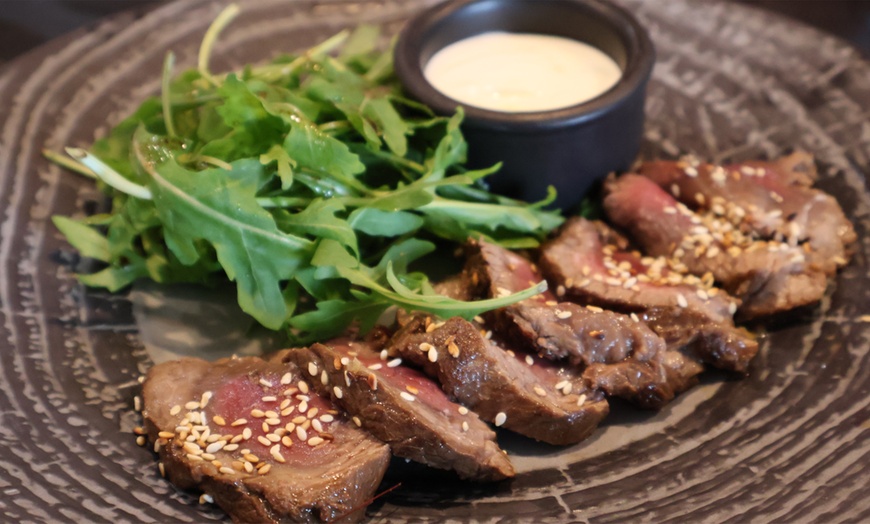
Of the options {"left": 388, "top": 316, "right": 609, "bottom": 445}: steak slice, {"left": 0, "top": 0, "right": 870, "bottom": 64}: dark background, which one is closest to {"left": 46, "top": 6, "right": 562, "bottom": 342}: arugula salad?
{"left": 388, "top": 316, "right": 609, "bottom": 445}: steak slice

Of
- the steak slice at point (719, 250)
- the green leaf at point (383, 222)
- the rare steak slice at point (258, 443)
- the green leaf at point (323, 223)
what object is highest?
the green leaf at point (323, 223)

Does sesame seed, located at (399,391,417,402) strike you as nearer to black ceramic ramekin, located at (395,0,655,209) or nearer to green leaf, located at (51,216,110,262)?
black ceramic ramekin, located at (395,0,655,209)

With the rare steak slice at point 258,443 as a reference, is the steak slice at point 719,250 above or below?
below

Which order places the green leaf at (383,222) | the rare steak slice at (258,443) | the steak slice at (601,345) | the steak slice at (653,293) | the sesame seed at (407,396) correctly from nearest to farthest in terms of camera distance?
the rare steak slice at (258,443) → the sesame seed at (407,396) → the steak slice at (601,345) → the steak slice at (653,293) → the green leaf at (383,222)

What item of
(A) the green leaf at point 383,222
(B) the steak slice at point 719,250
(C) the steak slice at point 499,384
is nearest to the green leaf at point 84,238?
(A) the green leaf at point 383,222

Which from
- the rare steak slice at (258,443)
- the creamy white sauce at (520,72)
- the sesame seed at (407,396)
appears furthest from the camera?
the creamy white sauce at (520,72)

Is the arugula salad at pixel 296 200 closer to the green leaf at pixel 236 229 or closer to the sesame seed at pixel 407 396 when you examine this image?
the green leaf at pixel 236 229

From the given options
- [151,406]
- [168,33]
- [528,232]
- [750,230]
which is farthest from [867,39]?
[151,406]

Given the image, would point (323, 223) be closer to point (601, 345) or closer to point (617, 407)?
point (601, 345)
